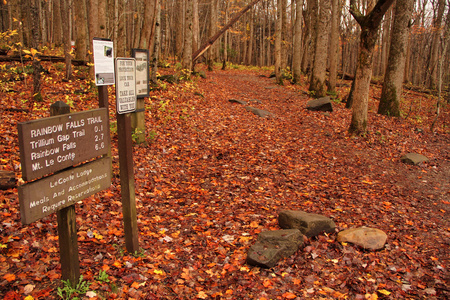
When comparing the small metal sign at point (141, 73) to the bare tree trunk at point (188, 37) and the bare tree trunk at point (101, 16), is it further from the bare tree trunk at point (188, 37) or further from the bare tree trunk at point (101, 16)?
the bare tree trunk at point (188, 37)

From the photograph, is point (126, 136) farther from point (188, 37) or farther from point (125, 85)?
point (188, 37)

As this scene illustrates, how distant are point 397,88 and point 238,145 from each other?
8.10m

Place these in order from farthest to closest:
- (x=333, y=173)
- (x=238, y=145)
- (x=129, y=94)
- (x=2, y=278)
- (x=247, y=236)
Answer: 1. (x=238, y=145)
2. (x=333, y=173)
3. (x=247, y=236)
4. (x=129, y=94)
5. (x=2, y=278)

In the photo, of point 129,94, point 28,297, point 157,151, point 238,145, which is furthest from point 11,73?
point 28,297

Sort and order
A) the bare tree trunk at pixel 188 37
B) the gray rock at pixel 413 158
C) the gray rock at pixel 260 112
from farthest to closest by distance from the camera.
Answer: the bare tree trunk at pixel 188 37, the gray rock at pixel 260 112, the gray rock at pixel 413 158

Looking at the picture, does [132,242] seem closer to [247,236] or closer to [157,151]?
[247,236]

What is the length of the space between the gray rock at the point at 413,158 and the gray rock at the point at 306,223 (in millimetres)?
4940

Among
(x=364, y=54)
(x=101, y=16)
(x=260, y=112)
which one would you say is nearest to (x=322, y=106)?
(x=260, y=112)

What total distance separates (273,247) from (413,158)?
21.1 feet

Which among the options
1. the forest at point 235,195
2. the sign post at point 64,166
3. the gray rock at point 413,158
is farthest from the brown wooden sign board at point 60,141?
the gray rock at point 413,158

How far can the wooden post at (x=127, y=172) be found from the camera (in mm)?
3916

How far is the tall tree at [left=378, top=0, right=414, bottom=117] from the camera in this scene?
12312 millimetres

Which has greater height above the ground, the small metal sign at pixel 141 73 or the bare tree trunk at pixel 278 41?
the bare tree trunk at pixel 278 41

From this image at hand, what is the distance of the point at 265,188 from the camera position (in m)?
6.66
